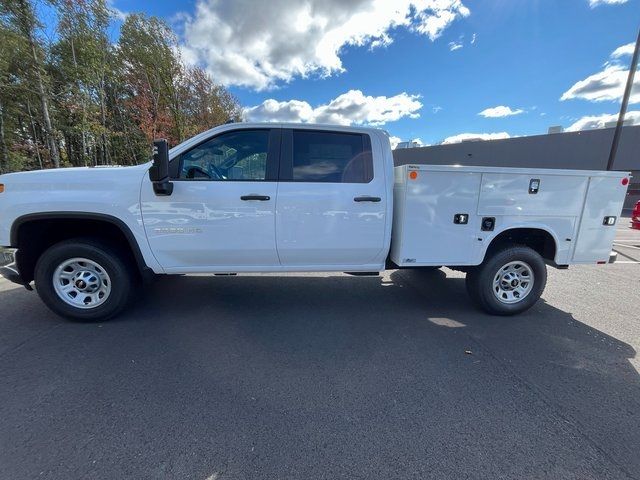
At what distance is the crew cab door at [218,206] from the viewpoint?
11.1 ft

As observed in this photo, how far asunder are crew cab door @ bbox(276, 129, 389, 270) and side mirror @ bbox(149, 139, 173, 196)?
114cm

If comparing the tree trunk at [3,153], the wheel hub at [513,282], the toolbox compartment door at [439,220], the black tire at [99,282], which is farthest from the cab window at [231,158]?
the tree trunk at [3,153]

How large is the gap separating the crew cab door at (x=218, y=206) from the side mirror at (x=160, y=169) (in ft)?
0.37

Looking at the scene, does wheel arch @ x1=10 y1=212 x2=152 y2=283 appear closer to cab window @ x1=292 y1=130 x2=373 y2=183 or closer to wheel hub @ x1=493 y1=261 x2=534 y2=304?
cab window @ x1=292 y1=130 x2=373 y2=183

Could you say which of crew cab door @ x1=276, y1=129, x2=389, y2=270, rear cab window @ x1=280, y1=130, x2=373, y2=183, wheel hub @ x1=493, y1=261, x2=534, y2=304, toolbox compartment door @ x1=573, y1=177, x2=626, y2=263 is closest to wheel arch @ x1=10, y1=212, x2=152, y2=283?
crew cab door @ x1=276, y1=129, x2=389, y2=270

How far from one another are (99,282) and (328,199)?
2738 millimetres

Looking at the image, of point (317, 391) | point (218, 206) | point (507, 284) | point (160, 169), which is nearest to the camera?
point (317, 391)

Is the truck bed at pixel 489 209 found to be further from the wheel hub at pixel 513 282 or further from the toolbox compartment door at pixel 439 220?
the wheel hub at pixel 513 282

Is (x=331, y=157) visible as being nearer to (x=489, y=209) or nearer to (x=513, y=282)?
(x=489, y=209)

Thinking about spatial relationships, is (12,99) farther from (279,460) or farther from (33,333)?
(279,460)

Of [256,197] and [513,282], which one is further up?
[256,197]

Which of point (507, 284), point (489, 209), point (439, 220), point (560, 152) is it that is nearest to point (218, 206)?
point (439, 220)

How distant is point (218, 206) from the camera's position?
3.40m

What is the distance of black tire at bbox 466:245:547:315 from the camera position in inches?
154
